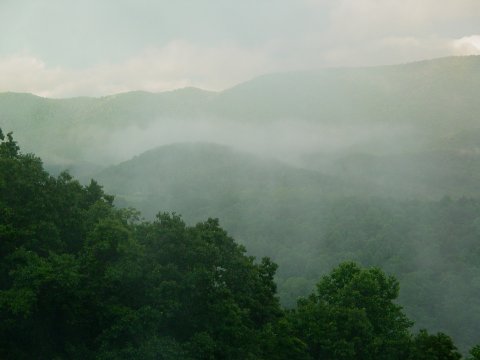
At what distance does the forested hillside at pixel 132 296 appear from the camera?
2838cm

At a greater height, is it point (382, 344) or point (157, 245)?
point (157, 245)

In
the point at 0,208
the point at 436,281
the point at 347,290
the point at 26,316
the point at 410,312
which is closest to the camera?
the point at 26,316

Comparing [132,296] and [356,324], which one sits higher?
[356,324]

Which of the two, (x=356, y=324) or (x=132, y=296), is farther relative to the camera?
(x=356, y=324)

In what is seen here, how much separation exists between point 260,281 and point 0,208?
811 inches

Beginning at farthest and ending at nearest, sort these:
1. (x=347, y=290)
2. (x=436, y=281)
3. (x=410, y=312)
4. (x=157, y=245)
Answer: (x=436, y=281)
(x=410, y=312)
(x=347, y=290)
(x=157, y=245)

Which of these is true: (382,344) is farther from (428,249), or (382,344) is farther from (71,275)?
(428,249)

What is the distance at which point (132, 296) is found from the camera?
31.3m

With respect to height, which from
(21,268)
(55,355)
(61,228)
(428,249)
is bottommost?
(55,355)

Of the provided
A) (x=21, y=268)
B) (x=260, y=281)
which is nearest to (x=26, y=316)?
(x=21, y=268)

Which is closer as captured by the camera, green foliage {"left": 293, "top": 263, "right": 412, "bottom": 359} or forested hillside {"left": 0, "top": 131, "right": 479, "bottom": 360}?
forested hillside {"left": 0, "top": 131, "right": 479, "bottom": 360}

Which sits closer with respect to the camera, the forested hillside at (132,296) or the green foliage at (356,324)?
the forested hillside at (132,296)

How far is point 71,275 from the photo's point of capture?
27.5m

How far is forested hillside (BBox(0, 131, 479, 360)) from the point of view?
28.4 meters
